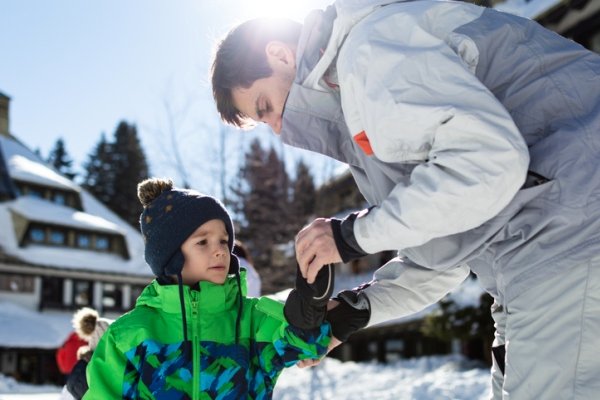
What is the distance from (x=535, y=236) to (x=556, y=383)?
39 cm

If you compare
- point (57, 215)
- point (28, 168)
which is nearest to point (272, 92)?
point (57, 215)

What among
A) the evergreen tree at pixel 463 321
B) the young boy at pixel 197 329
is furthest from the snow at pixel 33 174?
the young boy at pixel 197 329

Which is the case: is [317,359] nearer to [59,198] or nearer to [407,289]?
[407,289]

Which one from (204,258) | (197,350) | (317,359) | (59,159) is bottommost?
(59,159)

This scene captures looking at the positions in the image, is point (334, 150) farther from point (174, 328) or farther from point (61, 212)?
point (61, 212)

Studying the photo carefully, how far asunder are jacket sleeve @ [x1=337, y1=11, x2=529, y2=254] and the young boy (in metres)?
0.66

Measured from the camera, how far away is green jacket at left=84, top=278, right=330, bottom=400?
266 centimetres

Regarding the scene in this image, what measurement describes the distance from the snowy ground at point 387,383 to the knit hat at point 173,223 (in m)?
6.49

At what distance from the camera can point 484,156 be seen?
5.65 feet

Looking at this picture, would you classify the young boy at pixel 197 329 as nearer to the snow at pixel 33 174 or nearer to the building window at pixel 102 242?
the snow at pixel 33 174

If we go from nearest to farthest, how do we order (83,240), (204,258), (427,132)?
(427,132) < (204,258) < (83,240)

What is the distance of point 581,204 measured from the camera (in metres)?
1.80

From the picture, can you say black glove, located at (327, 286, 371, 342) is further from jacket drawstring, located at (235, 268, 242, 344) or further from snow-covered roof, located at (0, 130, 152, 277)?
snow-covered roof, located at (0, 130, 152, 277)

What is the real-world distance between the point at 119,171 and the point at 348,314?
49796 mm
